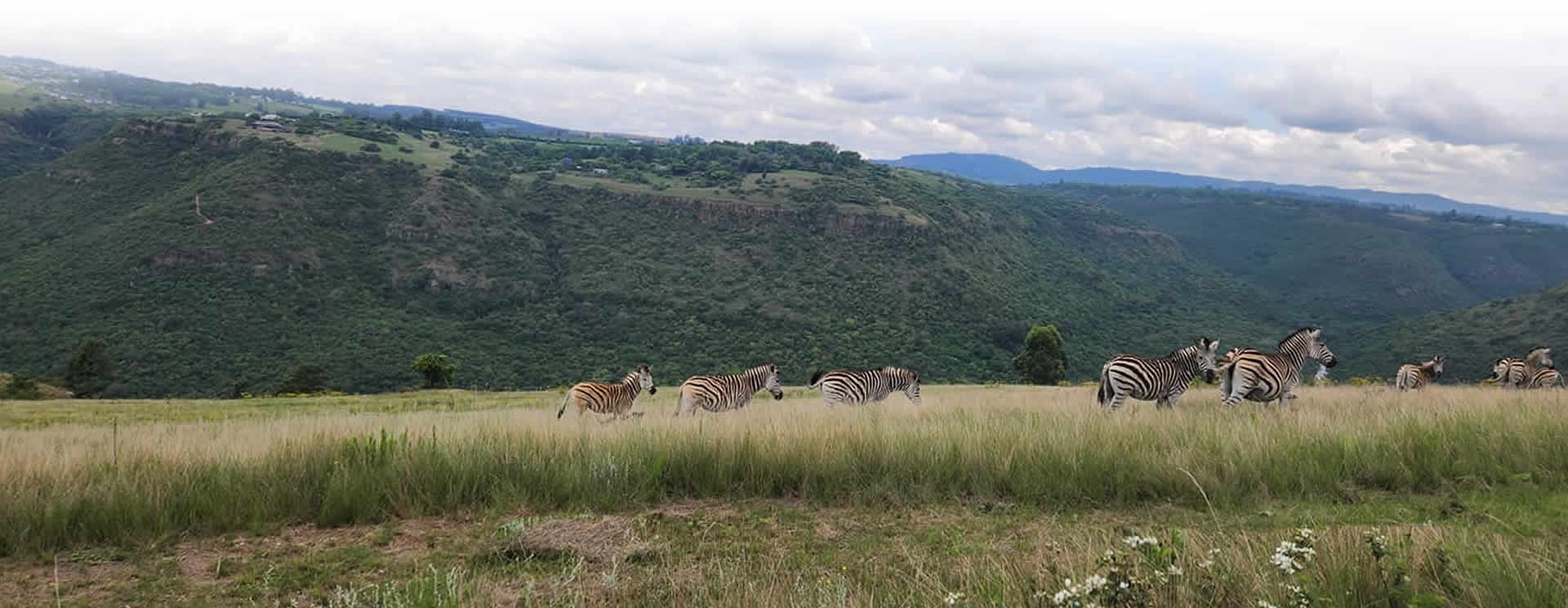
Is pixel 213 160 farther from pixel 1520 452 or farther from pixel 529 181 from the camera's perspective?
pixel 1520 452

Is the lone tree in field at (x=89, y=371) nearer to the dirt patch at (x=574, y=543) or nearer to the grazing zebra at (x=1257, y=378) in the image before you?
the dirt patch at (x=574, y=543)

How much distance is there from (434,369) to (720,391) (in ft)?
120

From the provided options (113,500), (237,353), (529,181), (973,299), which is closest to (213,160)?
(529,181)

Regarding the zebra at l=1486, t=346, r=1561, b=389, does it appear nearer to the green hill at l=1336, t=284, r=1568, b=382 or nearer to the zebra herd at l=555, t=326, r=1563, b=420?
the zebra herd at l=555, t=326, r=1563, b=420

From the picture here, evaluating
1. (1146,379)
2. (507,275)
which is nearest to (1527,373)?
(1146,379)

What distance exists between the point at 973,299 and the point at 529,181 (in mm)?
69780

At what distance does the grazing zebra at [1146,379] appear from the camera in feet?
43.2

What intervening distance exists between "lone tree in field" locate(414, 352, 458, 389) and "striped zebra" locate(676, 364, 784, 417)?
3335 centimetres

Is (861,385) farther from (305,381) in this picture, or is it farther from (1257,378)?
(305,381)

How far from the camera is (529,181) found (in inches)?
4582

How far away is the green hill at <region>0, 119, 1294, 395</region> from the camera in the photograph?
61.5 metres

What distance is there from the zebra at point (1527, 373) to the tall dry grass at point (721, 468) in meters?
14.9

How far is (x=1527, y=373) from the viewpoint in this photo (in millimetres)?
19547

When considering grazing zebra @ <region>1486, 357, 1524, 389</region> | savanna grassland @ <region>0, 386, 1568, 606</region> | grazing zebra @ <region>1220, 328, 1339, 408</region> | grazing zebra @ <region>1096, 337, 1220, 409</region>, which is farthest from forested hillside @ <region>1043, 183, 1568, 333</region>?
savanna grassland @ <region>0, 386, 1568, 606</region>
